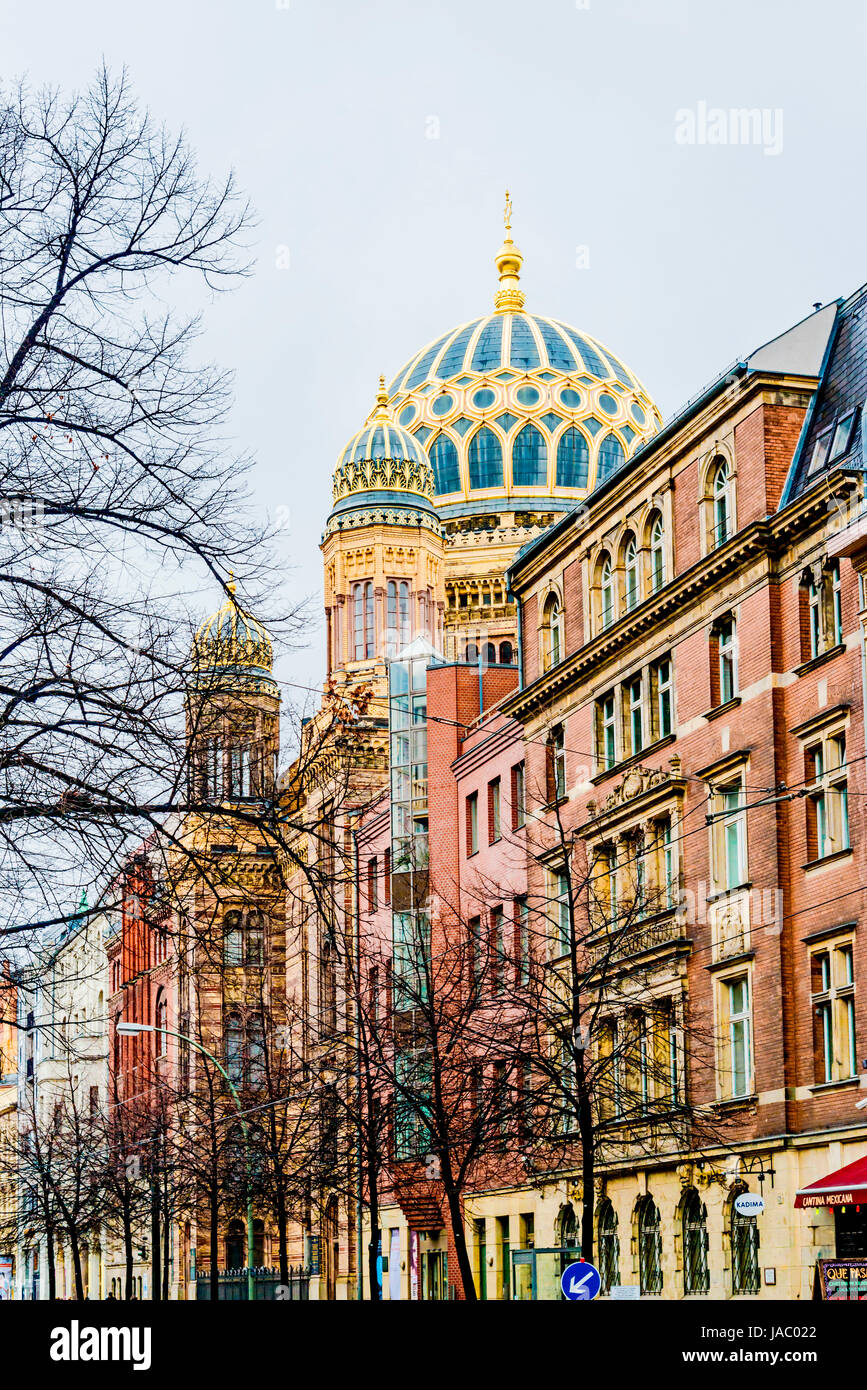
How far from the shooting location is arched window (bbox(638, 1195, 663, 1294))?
4666 centimetres

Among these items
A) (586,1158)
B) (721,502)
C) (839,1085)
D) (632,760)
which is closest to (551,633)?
(632,760)

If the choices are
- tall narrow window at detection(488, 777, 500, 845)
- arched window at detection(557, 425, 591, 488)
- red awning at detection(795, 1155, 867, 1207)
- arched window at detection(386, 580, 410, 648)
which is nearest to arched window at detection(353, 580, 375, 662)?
arched window at detection(386, 580, 410, 648)

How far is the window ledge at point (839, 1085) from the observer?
38.5 metres

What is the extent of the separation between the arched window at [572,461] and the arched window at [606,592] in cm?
6301

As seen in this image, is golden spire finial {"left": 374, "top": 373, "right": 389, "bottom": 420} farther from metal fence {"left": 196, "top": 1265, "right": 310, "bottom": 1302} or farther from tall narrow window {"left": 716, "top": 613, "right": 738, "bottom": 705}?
tall narrow window {"left": 716, "top": 613, "right": 738, "bottom": 705}

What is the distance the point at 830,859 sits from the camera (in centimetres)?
4003

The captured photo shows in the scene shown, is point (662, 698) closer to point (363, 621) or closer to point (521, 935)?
point (521, 935)

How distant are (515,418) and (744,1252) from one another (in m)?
79.0

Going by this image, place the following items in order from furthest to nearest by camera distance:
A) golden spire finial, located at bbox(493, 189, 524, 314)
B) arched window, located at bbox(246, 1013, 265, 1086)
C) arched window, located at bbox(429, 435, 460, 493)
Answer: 1. golden spire finial, located at bbox(493, 189, 524, 314)
2. arched window, located at bbox(429, 435, 460, 493)
3. arched window, located at bbox(246, 1013, 265, 1086)

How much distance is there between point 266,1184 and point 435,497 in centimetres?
6298

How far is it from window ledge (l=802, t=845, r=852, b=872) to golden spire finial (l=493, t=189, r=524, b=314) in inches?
3613

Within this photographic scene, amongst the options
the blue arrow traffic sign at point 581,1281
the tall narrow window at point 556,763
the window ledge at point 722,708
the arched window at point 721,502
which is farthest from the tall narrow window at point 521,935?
the blue arrow traffic sign at point 581,1281
